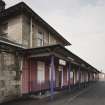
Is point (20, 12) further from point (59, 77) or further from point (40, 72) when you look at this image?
point (59, 77)

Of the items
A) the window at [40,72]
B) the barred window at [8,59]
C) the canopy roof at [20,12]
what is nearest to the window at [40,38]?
the canopy roof at [20,12]

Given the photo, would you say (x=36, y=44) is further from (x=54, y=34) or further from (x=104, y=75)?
(x=104, y=75)

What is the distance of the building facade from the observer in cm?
1147

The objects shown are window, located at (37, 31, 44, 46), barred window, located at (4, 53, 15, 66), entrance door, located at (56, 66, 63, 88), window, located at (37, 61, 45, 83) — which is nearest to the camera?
barred window, located at (4, 53, 15, 66)

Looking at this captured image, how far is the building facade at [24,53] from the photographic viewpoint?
11469 mm

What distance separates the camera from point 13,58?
39.6 ft

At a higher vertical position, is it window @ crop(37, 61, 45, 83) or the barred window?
the barred window

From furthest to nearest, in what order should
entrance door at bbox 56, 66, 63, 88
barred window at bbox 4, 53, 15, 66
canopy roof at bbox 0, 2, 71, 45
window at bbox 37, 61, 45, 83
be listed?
entrance door at bbox 56, 66, 63, 88
window at bbox 37, 61, 45, 83
canopy roof at bbox 0, 2, 71, 45
barred window at bbox 4, 53, 15, 66

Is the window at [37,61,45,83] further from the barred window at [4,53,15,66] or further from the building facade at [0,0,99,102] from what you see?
the barred window at [4,53,15,66]

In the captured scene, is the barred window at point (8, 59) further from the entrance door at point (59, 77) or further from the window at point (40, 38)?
the entrance door at point (59, 77)

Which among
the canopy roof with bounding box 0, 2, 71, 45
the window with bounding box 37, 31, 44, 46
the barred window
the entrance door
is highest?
the canopy roof with bounding box 0, 2, 71, 45

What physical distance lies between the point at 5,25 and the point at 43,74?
16.7 ft

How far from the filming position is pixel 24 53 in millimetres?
12953

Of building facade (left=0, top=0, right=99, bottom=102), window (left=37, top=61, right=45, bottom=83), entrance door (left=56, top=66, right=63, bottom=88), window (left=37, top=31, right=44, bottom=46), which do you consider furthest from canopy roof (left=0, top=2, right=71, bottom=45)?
entrance door (left=56, top=66, right=63, bottom=88)
